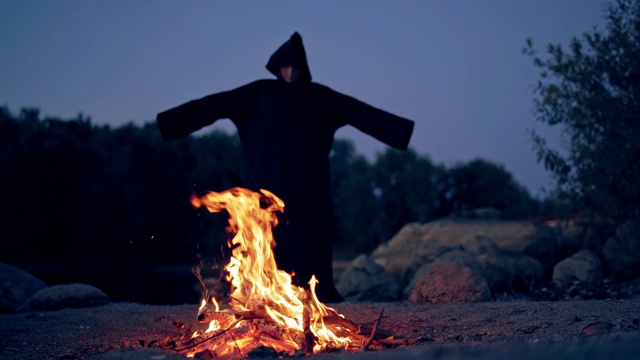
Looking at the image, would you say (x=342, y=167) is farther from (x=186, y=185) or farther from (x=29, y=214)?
(x=29, y=214)

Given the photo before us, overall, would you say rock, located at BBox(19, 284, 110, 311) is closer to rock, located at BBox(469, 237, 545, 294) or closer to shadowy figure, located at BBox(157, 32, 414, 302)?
shadowy figure, located at BBox(157, 32, 414, 302)

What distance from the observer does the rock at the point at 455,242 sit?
47.3 ft

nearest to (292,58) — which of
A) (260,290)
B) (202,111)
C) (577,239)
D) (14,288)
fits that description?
(202,111)

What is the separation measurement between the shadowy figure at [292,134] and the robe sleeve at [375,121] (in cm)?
1

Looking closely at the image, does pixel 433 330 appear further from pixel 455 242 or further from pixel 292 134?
pixel 455 242

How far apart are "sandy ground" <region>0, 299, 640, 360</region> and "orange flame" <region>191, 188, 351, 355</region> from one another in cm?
67

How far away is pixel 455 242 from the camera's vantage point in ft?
50.6

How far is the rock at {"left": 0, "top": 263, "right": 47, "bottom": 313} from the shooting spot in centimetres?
977

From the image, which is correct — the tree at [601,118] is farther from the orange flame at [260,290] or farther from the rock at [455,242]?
the orange flame at [260,290]

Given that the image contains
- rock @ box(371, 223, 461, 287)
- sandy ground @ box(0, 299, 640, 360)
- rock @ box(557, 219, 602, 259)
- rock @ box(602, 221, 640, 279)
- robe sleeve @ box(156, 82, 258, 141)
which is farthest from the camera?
rock @ box(557, 219, 602, 259)

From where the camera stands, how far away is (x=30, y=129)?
87.0ft

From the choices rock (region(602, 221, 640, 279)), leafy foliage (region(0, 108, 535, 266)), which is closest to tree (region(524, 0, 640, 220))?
rock (region(602, 221, 640, 279))

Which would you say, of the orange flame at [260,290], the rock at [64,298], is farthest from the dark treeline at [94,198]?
the orange flame at [260,290]

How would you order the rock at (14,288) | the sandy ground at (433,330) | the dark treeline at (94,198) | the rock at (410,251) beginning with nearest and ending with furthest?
the sandy ground at (433,330) → the rock at (14,288) → the rock at (410,251) → the dark treeline at (94,198)
